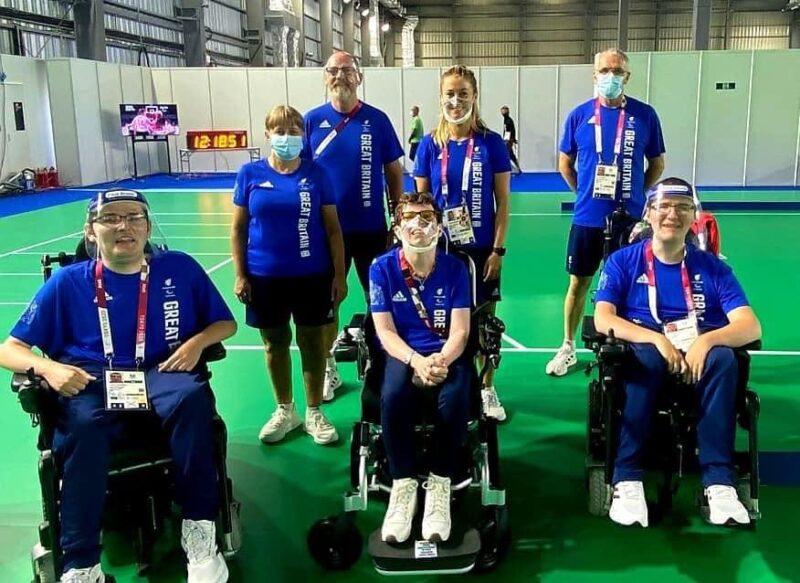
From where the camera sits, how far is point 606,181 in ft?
12.8

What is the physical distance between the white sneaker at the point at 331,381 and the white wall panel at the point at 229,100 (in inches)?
575

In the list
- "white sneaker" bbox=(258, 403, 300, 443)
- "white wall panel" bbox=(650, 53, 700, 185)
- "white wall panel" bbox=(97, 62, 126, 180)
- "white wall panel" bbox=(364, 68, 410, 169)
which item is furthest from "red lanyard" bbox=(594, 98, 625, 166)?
"white wall panel" bbox=(97, 62, 126, 180)

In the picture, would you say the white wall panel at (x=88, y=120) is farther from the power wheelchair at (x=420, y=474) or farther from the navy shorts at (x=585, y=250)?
→ the power wheelchair at (x=420, y=474)

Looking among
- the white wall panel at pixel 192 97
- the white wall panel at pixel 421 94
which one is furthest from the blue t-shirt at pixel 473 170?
the white wall panel at pixel 192 97

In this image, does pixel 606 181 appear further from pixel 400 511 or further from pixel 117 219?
pixel 117 219

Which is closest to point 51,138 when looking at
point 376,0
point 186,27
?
point 186,27

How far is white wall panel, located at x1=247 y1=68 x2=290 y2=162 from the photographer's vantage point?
1762 cm

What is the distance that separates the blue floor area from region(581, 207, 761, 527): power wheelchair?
25.8ft

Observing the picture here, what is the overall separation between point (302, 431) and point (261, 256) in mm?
947

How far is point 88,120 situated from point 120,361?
48.5 ft

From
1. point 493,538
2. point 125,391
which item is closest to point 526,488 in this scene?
point 493,538

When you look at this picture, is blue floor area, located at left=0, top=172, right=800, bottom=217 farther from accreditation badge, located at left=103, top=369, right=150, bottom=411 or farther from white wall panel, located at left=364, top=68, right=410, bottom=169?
accreditation badge, located at left=103, top=369, right=150, bottom=411

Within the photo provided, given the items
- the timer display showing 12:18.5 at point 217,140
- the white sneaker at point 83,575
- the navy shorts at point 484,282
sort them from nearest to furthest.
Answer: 1. the white sneaker at point 83,575
2. the navy shorts at point 484,282
3. the timer display showing 12:18.5 at point 217,140

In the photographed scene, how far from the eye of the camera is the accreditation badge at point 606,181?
3902mm
